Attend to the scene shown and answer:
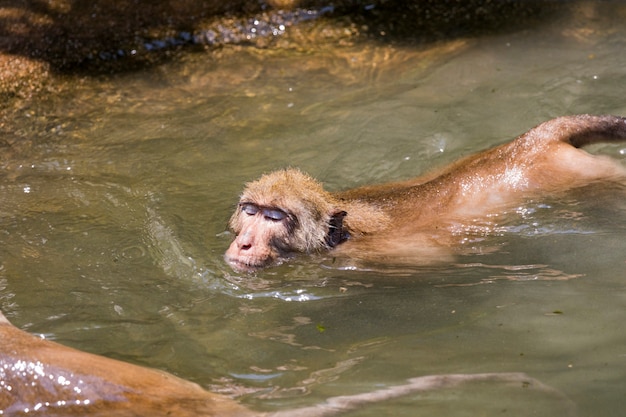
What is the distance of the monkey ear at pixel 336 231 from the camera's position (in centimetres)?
843

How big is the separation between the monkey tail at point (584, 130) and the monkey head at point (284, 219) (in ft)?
6.73

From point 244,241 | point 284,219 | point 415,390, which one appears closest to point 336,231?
point 284,219

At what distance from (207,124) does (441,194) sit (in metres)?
3.70

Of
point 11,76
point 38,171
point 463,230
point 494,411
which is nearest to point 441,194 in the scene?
point 463,230

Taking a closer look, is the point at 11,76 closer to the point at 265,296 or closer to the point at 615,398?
the point at 265,296

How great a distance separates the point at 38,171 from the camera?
1000cm

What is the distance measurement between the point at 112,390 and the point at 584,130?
5.02m

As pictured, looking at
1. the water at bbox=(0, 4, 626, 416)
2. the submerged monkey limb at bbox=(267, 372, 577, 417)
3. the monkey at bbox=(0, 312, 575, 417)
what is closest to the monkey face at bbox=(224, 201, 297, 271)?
the water at bbox=(0, 4, 626, 416)

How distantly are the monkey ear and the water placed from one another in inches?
9.5

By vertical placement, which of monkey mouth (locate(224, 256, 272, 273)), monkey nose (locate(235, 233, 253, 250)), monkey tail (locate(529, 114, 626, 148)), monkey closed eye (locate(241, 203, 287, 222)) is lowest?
monkey mouth (locate(224, 256, 272, 273))

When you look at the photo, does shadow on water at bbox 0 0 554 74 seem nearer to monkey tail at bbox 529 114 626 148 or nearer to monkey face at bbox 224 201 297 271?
monkey tail at bbox 529 114 626 148

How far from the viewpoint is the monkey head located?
832 cm

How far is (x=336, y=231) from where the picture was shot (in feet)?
28.0

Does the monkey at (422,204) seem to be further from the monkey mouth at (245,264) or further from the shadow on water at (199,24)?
the shadow on water at (199,24)
